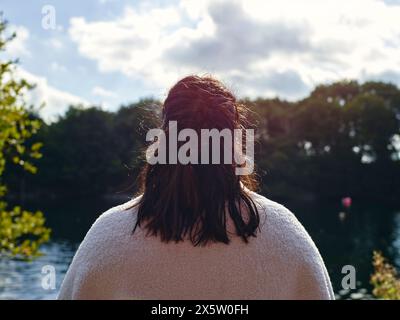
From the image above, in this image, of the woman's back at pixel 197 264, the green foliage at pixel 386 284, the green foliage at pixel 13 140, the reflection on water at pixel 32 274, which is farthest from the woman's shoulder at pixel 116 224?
the reflection on water at pixel 32 274

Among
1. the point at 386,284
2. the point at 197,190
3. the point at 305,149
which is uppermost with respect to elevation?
the point at 305,149

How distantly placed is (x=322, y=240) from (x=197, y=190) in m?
29.9

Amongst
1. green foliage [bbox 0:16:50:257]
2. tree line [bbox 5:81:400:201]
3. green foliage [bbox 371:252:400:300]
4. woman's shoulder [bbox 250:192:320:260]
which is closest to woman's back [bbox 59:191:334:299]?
woman's shoulder [bbox 250:192:320:260]

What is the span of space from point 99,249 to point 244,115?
64cm

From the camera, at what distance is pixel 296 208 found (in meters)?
42.7

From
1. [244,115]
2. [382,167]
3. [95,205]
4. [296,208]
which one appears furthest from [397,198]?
[244,115]

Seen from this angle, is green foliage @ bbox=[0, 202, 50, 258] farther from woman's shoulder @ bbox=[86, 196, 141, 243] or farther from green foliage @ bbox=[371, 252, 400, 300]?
green foliage @ bbox=[371, 252, 400, 300]

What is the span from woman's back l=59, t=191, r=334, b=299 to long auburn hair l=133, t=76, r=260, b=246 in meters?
0.04

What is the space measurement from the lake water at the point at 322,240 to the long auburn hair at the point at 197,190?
1923 centimetres

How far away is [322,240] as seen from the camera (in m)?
30.4

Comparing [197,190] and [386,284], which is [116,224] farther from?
[386,284]

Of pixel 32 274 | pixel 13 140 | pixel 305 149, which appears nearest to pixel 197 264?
pixel 13 140

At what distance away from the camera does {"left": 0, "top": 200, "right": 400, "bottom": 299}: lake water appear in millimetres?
21969
